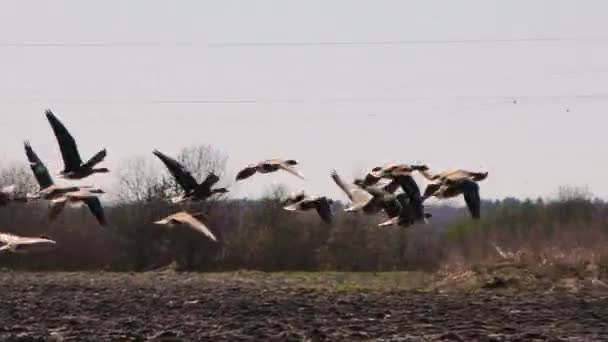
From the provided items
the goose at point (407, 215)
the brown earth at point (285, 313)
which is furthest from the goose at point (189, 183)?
the brown earth at point (285, 313)

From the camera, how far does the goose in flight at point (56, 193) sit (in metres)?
11.2

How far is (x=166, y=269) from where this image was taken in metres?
57.3

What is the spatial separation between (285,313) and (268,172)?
63.8 feet

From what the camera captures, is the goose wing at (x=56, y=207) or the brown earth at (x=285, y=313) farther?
the brown earth at (x=285, y=313)

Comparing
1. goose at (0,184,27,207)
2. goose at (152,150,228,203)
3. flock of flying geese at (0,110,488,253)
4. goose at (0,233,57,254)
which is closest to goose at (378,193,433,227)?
flock of flying geese at (0,110,488,253)

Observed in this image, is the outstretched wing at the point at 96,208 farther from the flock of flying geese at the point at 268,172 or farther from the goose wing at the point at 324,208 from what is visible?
the goose wing at the point at 324,208

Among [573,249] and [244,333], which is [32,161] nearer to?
[244,333]

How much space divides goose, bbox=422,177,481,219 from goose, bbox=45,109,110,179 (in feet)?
10.2

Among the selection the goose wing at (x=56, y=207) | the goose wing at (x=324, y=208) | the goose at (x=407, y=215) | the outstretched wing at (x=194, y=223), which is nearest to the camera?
the goose wing at (x=56, y=207)

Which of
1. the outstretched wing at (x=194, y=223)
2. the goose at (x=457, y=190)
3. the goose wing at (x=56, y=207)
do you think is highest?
the goose at (x=457, y=190)

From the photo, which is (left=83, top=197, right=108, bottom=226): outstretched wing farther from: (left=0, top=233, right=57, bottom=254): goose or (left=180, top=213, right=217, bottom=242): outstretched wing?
(left=180, top=213, right=217, bottom=242): outstretched wing

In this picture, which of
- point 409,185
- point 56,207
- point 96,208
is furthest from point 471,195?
point 56,207

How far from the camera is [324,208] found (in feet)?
40.2

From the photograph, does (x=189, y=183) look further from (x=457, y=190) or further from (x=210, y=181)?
(x=457, y=190)
